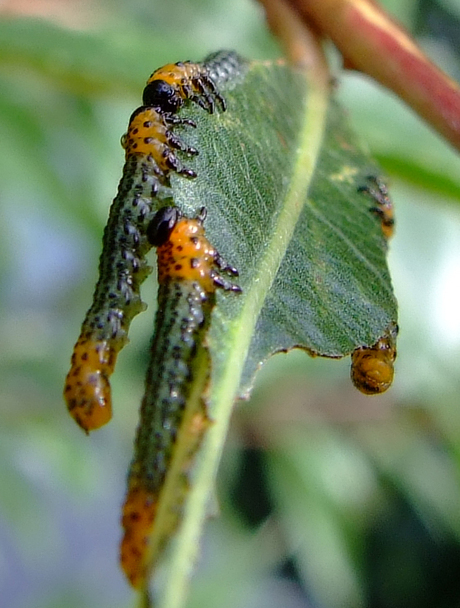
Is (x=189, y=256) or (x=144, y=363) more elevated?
(x=189, y=256)

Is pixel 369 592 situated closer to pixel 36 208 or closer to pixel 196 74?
pixel 36 208

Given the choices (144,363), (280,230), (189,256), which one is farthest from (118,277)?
(144,363)

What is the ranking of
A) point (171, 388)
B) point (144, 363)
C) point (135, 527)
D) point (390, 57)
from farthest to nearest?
point (144, 363), point (390, 57), point (135, 527), point (171, 388)

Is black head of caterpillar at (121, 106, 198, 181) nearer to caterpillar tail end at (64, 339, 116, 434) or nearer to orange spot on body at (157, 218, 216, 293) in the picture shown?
orange spot on body at (157, 218, 216, 293)

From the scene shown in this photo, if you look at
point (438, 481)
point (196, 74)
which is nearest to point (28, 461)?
point (438, 481)

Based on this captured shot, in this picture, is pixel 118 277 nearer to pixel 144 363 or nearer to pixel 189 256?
pixel 189 256

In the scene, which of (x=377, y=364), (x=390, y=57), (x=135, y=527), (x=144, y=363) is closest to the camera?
(x=135, y=527)

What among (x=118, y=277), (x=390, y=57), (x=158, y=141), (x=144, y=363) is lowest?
(x=144, y=363)

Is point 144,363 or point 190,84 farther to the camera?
point 144,363
